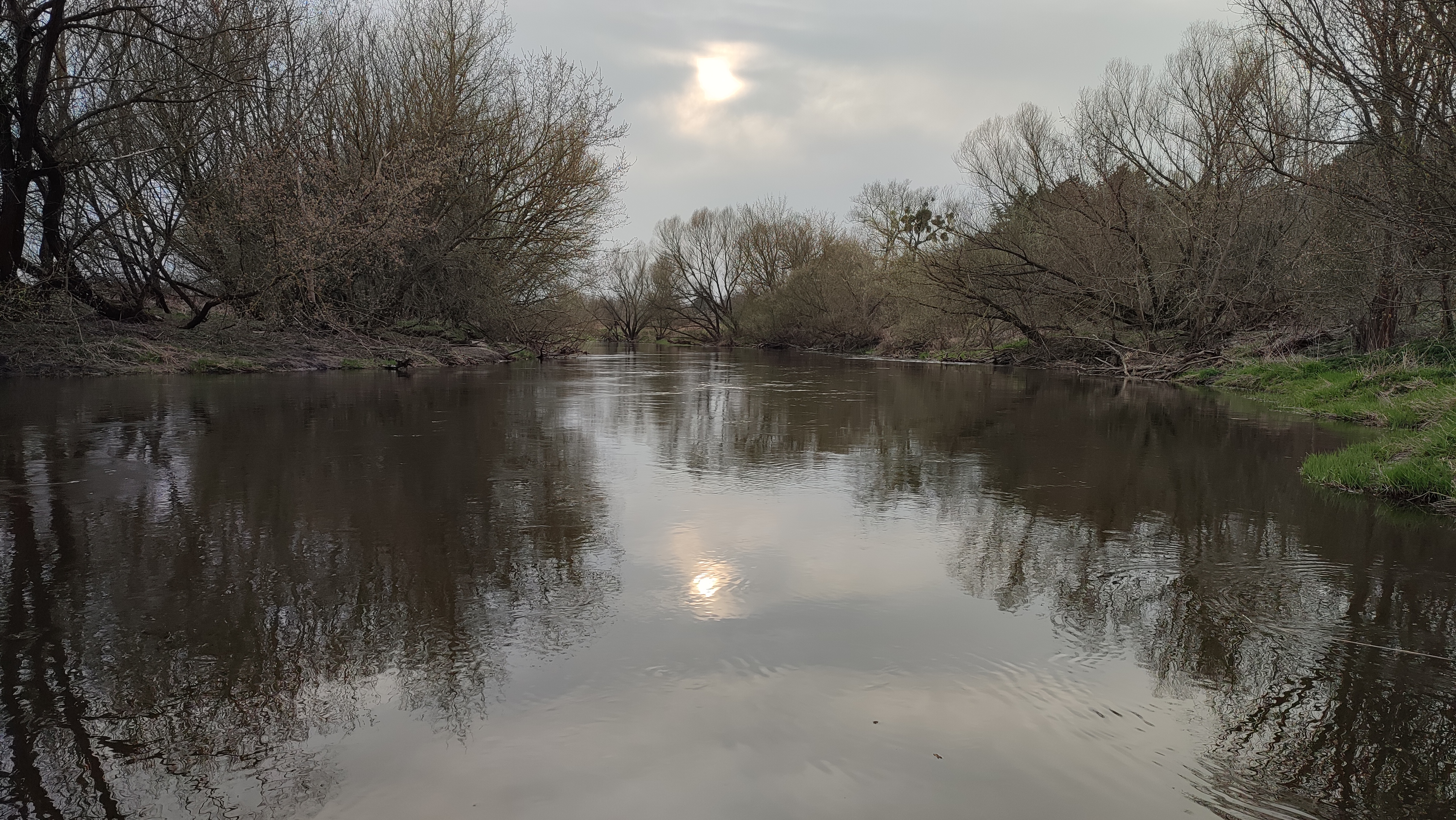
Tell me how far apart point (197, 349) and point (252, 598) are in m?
17.5

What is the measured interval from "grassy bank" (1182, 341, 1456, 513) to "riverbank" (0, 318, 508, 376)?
18964mm

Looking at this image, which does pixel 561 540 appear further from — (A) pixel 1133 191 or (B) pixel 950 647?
(A) pixel 1133 191

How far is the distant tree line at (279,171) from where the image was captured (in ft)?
53.2

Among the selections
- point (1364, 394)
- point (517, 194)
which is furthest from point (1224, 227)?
point (517, 194)

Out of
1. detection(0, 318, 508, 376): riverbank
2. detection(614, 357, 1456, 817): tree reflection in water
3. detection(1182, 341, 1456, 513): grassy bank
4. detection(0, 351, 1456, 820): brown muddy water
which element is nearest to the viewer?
detection(0, 351, 1456, 820): brown muddy water

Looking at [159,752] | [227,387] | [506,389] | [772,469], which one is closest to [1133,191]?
[506,389]

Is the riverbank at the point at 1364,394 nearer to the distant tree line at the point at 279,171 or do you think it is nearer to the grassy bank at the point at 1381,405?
the grassy bank at the point at 1381,405

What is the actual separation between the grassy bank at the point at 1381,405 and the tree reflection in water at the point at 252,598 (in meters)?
6.22

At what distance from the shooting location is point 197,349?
18.7 meters

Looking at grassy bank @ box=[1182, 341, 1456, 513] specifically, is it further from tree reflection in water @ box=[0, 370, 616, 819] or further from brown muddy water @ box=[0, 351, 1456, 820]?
tree reflection in water @ box=[0, 370, 616, 819]

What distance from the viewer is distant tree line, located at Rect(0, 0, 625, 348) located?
1622cm

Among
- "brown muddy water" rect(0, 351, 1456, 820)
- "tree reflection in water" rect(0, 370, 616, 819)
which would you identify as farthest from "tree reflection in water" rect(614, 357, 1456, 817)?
"tree reflection in water" rect(0, 370, 616, 819)

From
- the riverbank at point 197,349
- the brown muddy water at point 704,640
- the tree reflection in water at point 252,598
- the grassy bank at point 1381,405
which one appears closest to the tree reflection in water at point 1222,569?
the brown muddy water at point 704,640

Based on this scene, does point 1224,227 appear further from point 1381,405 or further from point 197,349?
point 197,349
